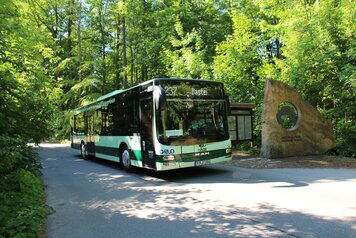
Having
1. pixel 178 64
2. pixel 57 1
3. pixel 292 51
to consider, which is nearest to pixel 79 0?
pixel 57 1

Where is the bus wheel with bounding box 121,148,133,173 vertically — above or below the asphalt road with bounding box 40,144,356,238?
above

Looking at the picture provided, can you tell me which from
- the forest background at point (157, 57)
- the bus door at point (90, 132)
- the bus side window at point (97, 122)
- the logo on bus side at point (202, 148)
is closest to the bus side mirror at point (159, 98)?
the logo on bus side at point (202, 148)

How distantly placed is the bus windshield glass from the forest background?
10.6 ft

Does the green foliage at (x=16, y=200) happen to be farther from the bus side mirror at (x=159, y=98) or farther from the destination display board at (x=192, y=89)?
the destination display board at (x=192, y=89)

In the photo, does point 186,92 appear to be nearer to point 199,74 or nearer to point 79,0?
point 199,74

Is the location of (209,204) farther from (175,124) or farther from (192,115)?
(192,115)

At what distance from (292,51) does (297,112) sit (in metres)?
5.32

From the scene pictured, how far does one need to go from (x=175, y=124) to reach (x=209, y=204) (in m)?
3.33

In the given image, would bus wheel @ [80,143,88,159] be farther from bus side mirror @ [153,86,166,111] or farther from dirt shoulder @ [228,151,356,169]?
bus side mirror @ [153,86,166,111]

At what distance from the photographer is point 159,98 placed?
9.06 meters

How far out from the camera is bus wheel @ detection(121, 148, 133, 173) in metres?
11.8

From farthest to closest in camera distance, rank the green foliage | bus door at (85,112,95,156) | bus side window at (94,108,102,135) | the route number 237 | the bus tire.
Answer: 1. the bus tire
2. bus door at (85,112,95,156)
3. bus side window at (94,108,102,135)
4. the route number 237
5. the green foliage

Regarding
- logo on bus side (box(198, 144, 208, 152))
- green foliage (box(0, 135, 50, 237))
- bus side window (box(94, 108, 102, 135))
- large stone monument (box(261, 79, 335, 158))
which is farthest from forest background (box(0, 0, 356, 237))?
logo on bus side (box(198, 144, 208, 152))

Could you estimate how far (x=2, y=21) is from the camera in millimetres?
8625
